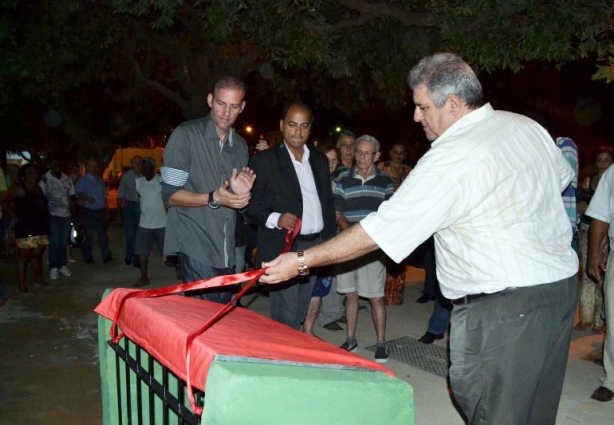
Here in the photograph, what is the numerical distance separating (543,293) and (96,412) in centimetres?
359

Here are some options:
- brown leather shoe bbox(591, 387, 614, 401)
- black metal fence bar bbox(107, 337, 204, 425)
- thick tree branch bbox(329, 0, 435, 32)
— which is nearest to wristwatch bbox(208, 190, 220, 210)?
black metal fence bar bbox(107, 337, 204, 425)

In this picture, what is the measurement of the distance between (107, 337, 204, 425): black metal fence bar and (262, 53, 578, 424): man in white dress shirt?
0.83m

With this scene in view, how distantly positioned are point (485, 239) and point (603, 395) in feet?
9.93

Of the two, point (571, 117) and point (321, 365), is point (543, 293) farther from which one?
point (571, 117)

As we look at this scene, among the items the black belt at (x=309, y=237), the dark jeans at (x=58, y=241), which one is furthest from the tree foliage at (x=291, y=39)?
the black belt at (x=309, y=237)

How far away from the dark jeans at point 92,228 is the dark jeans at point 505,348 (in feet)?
32.1

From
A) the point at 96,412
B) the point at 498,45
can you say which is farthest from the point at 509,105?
the point at 96,412

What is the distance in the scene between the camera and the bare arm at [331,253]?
2738 millimetres

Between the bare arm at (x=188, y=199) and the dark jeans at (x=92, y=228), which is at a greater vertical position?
the bare arm at (x=188, y=199)

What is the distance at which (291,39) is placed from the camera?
9273mm

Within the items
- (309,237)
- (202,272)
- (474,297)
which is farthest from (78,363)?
(474,297)

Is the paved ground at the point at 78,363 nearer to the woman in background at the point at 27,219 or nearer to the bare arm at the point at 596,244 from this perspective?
the woman in background at the point at 27,219

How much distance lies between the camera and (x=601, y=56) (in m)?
7.35

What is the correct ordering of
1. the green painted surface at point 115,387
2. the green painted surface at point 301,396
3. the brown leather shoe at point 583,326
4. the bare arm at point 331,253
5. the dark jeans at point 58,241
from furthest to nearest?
1. the dark jeans at point 58,241
2. the brown leather shoe at point 583,326
3. the green painted surface at point 115,387
4. the bare arm at point 331,253
5. the green painted surface at point 301,396
